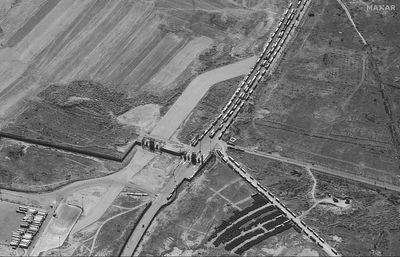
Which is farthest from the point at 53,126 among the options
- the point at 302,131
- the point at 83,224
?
the point at 302,131

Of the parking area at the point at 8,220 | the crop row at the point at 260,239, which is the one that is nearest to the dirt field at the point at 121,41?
the parking area at the point at 8,220

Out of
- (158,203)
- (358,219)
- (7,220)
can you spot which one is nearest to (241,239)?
(158,203)

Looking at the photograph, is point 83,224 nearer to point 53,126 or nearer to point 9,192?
point 9,192

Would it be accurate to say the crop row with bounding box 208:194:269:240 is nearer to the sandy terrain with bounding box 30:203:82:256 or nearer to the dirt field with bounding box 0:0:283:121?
the sandy terrain with bounding box 30:203:82:256

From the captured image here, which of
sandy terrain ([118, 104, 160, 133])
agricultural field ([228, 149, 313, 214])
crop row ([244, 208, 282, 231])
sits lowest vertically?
crop row ([244, 208, 282, 231])

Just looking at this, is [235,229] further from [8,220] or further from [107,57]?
[107,57]

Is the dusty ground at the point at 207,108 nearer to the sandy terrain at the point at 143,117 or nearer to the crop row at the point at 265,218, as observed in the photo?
the sandy terrain at the point at 143,117

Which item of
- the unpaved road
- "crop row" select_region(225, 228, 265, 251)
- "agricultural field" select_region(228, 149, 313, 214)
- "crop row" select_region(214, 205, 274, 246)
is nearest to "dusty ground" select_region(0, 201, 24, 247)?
the unpaved road
